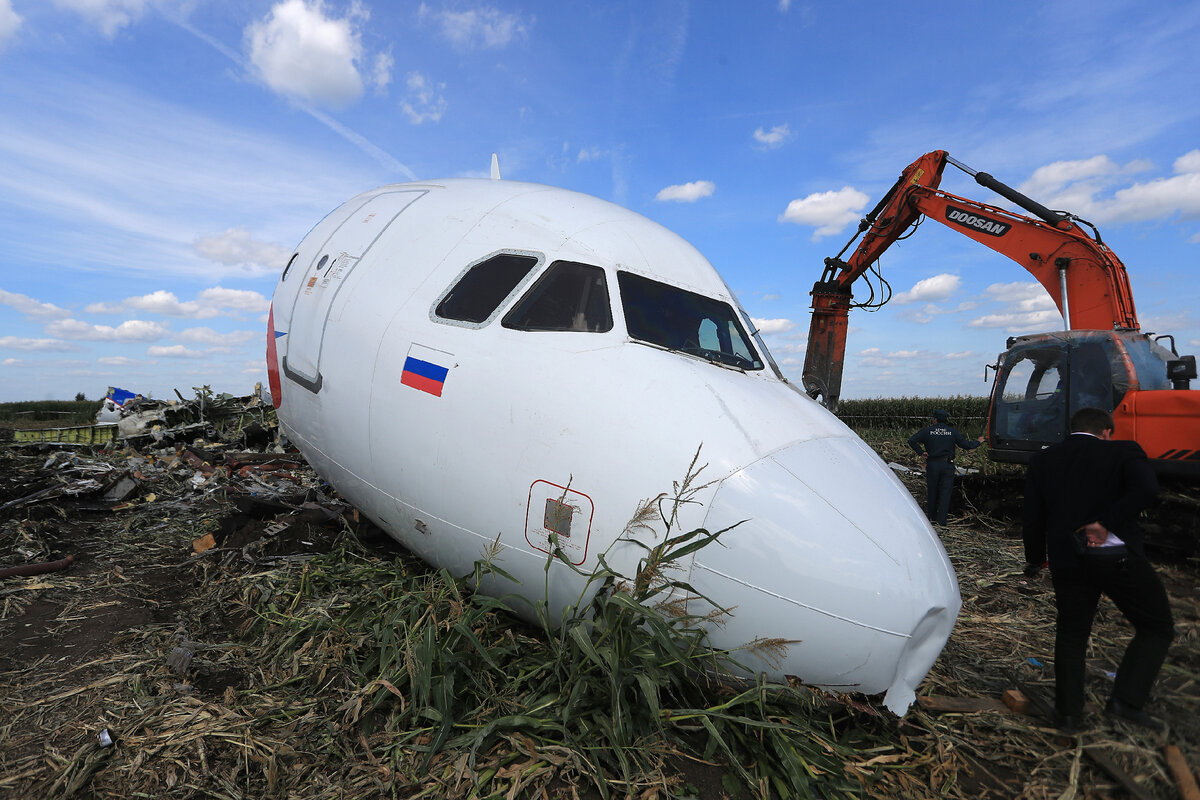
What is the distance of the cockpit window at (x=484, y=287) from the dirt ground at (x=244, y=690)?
2.45m

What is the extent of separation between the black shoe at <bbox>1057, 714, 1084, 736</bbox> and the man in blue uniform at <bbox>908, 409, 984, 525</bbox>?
7.13 m

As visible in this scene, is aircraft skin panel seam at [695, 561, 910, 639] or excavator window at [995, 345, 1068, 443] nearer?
aircraft skin panel seam at [695, 561, 910, 639]

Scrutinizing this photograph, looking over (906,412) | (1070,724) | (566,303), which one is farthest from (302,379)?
(906,412)

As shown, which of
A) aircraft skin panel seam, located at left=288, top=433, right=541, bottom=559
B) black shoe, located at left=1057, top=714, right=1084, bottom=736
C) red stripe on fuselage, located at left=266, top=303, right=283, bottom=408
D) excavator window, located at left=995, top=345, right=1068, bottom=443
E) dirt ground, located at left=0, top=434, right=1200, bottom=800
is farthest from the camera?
excavator window, located at left=995, top=345, right=1068, bottom=443

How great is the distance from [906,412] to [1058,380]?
76.6ft

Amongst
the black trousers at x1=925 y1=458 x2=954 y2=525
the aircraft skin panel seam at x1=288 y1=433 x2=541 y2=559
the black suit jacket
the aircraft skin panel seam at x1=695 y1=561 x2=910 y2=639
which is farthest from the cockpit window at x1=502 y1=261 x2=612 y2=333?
the black trousers at x1=925 y1=458 x2=954 y2=525

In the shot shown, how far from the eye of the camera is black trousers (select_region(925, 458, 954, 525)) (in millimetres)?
10570

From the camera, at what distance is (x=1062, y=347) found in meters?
9.88

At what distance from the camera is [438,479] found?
3.79m

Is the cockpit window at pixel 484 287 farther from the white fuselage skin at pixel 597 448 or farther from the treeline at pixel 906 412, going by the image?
the treeline at pixel 906 412

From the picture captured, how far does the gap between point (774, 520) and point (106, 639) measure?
5116mm

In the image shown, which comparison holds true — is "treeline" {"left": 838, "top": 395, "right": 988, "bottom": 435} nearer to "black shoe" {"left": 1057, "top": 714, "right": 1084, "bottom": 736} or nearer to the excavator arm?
the excavator arm

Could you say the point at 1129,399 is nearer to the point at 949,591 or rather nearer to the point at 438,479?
the point at 949,591

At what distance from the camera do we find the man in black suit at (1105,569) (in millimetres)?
3873
